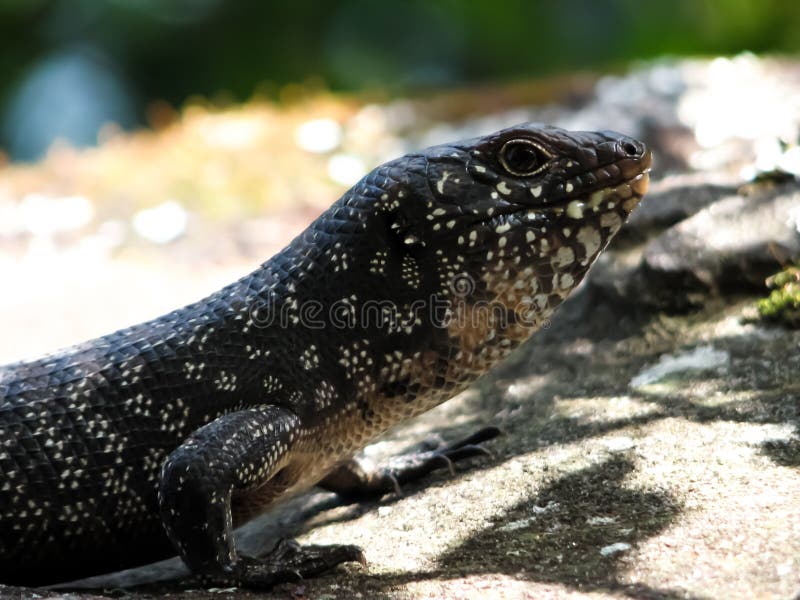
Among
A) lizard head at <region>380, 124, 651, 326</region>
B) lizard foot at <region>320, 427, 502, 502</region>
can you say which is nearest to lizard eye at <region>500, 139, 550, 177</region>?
lizard head at <region>380, 124, 651, 326</region>

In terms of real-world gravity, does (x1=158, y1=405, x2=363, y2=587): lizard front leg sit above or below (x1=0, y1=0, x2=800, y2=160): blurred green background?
below

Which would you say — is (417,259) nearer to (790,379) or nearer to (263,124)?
(790,379)

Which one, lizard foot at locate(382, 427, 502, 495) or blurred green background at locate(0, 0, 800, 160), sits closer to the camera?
lizard foot at locate(382, 427, 502, 495)

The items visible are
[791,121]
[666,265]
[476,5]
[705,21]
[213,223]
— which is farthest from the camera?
[476,5]

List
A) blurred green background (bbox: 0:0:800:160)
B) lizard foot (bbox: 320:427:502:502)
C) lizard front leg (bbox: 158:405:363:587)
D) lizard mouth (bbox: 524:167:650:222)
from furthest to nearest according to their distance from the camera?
blurred green background (bbox: 0:0:800:160)
lizard foot (bbox: 320:427:502:502)
lizard mouth (bbox: 524:167:650:222)
lizard front leg (bbox: 158:405:363:587)

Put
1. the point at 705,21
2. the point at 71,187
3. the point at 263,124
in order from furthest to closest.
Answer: the point at 705,21 < the point at 263,124 < the point at 71,187

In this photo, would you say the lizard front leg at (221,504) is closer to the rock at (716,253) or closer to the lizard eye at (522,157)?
the lizard eye at (522,157)

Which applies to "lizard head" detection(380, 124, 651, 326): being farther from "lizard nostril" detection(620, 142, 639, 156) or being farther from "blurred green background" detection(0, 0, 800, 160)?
"blurred green background" detection(0, 0, 800, 160)

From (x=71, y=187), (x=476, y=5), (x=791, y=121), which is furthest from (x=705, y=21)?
(x=71, y=187)
